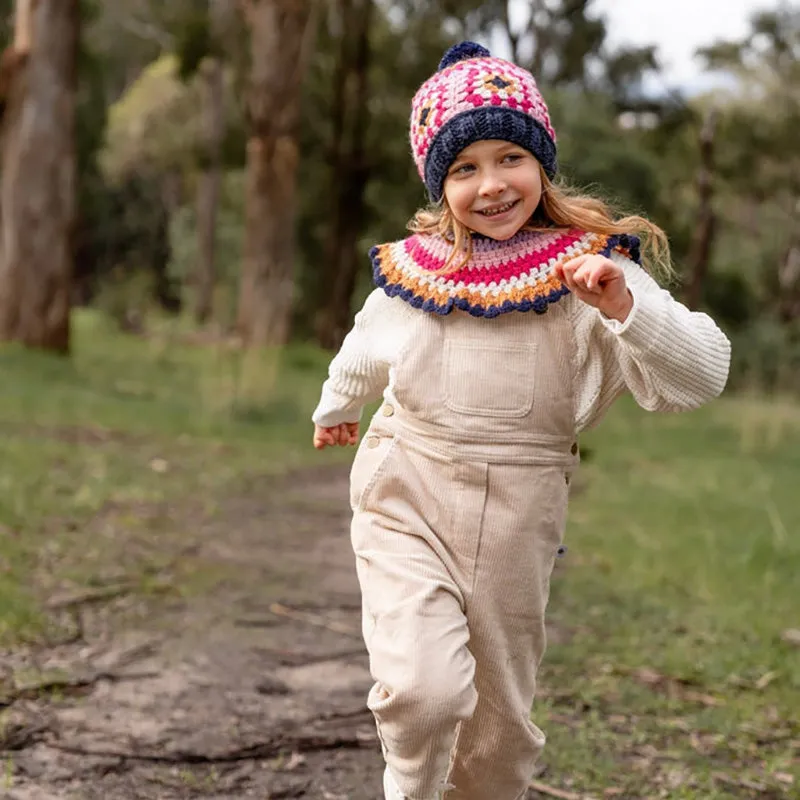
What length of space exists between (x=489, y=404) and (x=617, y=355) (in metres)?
0.29

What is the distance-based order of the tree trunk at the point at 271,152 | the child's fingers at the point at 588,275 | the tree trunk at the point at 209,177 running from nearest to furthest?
the child's fingers at the point at 588,275 → the tree trunk at the point at 271,152 → the tree trunk at the point at 209,177

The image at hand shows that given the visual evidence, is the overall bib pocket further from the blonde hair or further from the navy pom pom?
the navy pom pom

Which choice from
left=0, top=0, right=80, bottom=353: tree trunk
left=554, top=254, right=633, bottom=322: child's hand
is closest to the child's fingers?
left=554, top=254, right=633, bottom=322: child's hand

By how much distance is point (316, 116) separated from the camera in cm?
2175

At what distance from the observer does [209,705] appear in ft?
11.7

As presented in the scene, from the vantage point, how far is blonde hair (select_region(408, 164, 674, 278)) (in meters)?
2.61

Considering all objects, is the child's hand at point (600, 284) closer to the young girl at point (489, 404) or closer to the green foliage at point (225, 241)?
the young girl at point (489, 404)

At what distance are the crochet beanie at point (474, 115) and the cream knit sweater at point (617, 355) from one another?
0.98 ft

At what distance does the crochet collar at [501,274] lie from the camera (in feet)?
8.28

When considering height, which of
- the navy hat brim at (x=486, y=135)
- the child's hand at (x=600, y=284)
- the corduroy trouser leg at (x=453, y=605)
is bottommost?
the corduroy trouser leg at (x=453, y=605)

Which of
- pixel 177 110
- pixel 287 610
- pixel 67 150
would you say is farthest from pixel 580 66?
pixel 287 610

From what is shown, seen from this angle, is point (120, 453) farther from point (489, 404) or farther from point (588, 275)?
point (588, 275)

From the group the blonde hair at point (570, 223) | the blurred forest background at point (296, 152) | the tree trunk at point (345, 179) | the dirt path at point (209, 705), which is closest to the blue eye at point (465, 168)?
the blonde hair at point (570, 223)

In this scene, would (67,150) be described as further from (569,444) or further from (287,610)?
(569,444)
